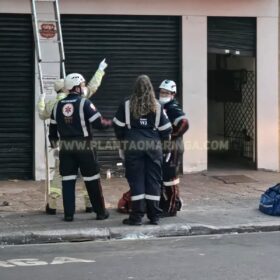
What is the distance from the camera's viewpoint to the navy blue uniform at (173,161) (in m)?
8.84

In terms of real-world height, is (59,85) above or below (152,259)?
above

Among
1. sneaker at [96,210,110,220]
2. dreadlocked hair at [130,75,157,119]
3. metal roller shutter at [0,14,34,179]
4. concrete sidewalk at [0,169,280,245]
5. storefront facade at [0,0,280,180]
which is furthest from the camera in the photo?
storefront facade at [0,0,280,180]

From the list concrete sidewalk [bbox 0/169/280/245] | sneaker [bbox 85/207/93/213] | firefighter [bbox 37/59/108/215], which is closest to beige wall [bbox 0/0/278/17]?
concrete sidewalk [bbox 0/169/280/245]

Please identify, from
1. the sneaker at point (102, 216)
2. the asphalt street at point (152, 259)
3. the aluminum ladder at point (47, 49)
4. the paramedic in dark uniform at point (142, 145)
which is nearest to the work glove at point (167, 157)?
the paramedic in dark uniform at point (142, 145)

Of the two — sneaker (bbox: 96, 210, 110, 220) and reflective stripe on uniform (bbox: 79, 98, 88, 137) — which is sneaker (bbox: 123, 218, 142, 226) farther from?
reflective stripe on uniform (bbox: 79, 98, 88, 137)

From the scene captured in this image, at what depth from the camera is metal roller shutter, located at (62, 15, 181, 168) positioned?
41.6ft

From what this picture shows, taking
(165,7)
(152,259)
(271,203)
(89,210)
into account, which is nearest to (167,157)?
(89,210)

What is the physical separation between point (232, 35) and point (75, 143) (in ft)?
20.6

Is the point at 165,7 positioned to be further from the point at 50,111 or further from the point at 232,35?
the point at 50,111

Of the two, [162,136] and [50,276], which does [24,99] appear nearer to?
[162,136]

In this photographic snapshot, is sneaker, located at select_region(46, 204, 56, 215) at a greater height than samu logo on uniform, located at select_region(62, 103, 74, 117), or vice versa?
samu logo on uniform, located at select_region(62, 103, 74, 117)

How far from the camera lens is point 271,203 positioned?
925 centimetres

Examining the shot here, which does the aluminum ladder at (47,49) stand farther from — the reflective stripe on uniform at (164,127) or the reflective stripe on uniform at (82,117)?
the reflective stripe on uniform at (164,127)

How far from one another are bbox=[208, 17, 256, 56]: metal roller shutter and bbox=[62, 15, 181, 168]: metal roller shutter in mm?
815
